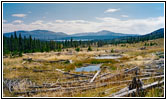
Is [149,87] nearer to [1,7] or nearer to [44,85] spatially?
[44,85]

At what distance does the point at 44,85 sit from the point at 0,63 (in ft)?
9.96

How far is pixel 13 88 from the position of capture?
10352mm

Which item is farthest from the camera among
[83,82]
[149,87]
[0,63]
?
[83,82]

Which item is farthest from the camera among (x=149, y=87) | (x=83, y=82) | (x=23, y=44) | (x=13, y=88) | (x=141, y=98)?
(x=23, y=44)

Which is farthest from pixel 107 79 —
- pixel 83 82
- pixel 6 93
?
pixel 6 93

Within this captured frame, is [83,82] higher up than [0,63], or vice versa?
[0,63]

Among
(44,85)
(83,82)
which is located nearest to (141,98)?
(83,82)

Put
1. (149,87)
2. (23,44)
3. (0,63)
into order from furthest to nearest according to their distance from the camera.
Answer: (23,44) → (0,63) → (149,87)

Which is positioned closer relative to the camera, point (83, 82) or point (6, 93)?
point (6, 93)

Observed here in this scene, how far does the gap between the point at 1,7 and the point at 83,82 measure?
662 centimetres

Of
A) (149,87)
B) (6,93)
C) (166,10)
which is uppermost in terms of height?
(166,10)

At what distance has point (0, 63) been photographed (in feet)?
30.2

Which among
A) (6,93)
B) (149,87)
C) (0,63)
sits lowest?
(6,93)

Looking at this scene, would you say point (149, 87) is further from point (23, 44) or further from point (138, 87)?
point (23, 44)
